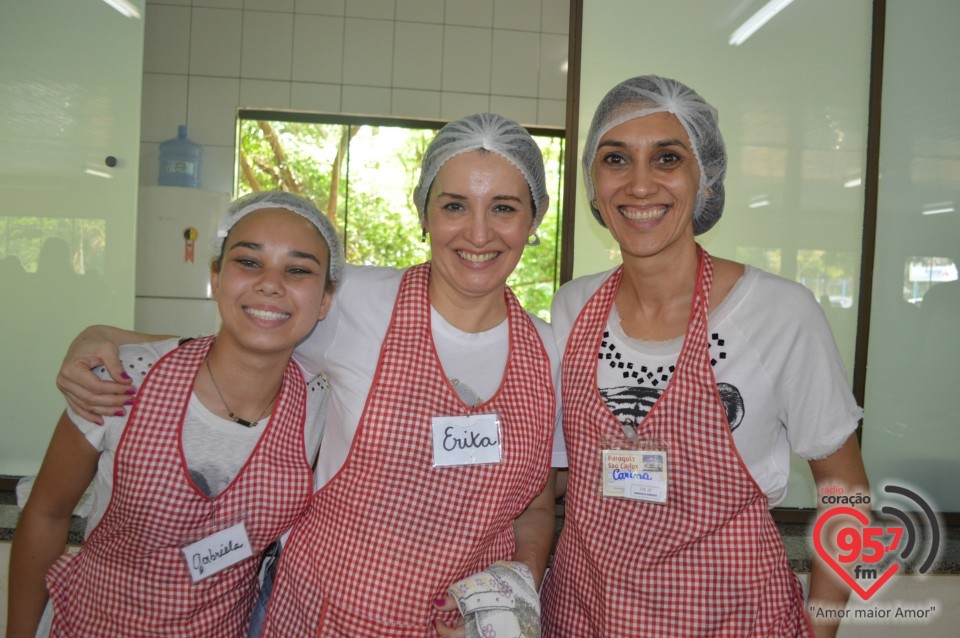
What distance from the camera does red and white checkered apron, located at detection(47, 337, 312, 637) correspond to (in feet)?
4.14

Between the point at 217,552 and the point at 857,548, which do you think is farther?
the point at 857,548

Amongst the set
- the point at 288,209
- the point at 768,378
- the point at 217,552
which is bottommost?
the point at 217,552

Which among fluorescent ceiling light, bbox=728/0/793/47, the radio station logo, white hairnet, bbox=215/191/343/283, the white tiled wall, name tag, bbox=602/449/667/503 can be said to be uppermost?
the white tiled wall

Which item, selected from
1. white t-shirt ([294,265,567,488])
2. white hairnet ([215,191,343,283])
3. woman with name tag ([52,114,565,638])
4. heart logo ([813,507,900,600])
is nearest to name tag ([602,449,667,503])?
woman with name tag ([52,114,565,638])

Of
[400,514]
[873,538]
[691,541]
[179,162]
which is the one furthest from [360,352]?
[179,162]

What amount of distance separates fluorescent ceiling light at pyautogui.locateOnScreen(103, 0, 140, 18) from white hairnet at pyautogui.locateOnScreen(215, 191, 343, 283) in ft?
5.20

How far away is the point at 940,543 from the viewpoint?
7.14ft

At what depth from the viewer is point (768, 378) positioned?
4.24 ft

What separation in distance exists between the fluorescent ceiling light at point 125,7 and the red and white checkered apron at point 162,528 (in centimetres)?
177

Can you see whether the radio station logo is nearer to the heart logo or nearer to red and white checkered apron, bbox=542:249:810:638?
the heart logo

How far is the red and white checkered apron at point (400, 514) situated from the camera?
4.10ft

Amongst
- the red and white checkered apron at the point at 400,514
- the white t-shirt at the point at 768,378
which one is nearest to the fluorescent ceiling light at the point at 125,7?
the red and white checkered apron at the point at 400,514

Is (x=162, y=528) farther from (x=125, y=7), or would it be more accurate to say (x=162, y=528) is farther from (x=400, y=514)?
(x=125, y=7)

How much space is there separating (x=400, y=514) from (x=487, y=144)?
2.47 feet
